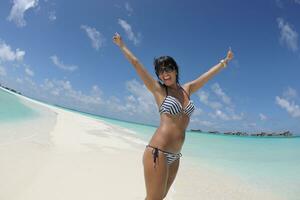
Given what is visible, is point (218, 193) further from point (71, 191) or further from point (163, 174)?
point (163, 174)

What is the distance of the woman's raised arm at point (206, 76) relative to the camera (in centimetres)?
437

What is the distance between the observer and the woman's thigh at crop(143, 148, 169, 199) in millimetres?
3514

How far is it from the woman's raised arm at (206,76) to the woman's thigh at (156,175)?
3.69 ft

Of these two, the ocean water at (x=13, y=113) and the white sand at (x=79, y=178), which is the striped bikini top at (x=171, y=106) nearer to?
the white sand at (x=79, y=178)

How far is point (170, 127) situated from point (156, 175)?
53 centimetres

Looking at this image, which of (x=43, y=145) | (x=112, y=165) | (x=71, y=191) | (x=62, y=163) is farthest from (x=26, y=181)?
(x=43, y=145)

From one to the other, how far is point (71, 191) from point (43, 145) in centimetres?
439

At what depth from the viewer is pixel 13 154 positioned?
768 centimetres

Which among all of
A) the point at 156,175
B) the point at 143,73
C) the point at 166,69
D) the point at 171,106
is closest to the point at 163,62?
the point at 166,69

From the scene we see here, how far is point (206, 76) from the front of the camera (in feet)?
15.2

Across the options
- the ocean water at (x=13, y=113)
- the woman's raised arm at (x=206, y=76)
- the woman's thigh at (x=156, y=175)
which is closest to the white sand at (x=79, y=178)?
the woman's thigh at (x=156, y=175)

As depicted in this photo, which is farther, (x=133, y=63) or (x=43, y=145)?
(x=43, y=145)

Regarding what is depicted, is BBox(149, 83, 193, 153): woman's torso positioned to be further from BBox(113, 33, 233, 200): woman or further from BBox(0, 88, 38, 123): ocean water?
BBox(0, 88, 38, 123): ocean water

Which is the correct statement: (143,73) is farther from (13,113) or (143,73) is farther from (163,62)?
(13,113)
